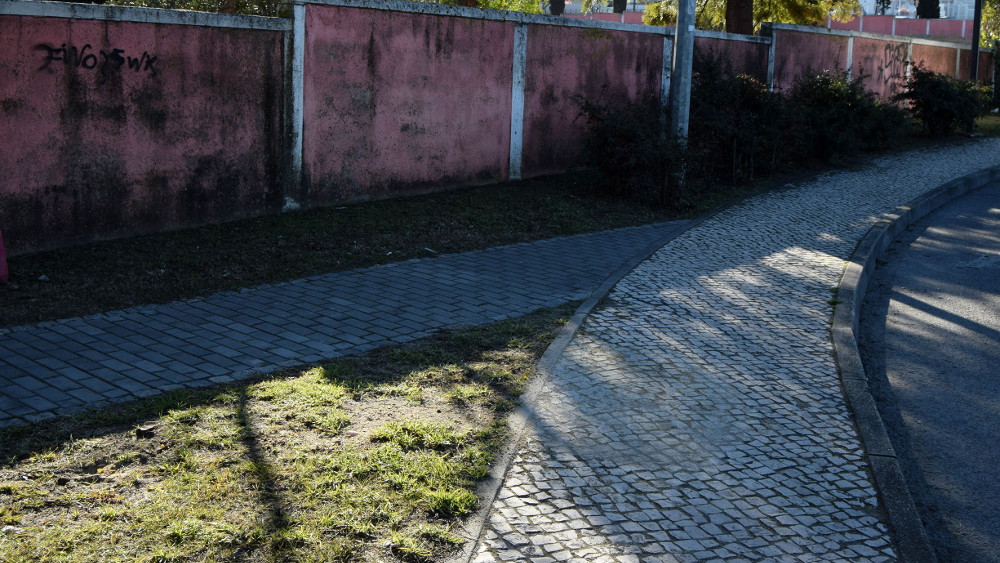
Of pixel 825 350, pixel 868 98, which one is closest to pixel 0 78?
pixel 825 350

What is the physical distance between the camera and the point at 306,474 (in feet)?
14.0

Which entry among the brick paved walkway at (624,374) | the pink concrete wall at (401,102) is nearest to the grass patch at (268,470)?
the brick paved walkway at (624,374)

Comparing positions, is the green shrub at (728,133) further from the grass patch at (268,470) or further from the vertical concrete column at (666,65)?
the grass patch at (268,470)

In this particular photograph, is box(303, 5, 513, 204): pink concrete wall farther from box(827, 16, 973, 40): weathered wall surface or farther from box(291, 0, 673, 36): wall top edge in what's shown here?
box(827, 16, 973, 40): weathered wall surface

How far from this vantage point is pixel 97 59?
27.0 ft

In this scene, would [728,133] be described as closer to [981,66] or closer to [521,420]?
[521,420]

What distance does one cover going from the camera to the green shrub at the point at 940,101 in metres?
20.6

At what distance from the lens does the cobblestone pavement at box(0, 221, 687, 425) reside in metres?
5.43

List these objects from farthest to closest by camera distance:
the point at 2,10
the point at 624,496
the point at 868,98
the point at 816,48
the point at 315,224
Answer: the point at 816,48, the point at 868,98, the point at 315,224, the point at 2,10, the point at 624,496

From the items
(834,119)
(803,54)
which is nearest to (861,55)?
(803,54)

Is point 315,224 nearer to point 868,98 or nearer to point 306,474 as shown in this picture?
point 306,474

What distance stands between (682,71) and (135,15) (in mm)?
6850

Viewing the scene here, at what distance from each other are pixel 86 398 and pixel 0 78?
12.5ft

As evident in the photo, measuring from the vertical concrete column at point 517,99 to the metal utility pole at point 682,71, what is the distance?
1.99m
